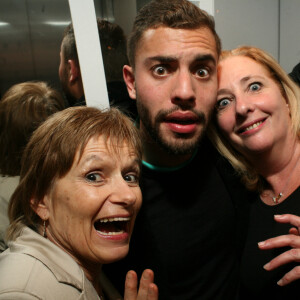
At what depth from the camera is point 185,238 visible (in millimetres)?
1323

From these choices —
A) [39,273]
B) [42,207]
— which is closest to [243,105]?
[42,207]

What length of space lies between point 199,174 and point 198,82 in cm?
46

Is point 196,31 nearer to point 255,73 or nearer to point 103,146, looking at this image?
point 255,73

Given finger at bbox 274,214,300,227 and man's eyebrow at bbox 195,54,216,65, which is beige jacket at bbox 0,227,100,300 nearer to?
finger at bbox 274,214,300,227

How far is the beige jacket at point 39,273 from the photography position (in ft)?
2.47

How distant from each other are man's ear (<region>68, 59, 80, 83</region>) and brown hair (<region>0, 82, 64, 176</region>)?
187mm

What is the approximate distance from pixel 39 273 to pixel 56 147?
1.29 ft

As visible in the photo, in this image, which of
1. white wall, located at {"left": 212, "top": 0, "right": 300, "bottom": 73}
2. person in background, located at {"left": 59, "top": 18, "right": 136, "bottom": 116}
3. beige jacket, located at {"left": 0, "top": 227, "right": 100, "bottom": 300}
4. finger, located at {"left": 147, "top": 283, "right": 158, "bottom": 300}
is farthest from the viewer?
white wall, located at {"left": 212, "top": 0, "right": 300, "bottom": 73}

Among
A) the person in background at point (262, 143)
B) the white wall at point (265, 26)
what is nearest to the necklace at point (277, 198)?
the person in background at point (262, 143)

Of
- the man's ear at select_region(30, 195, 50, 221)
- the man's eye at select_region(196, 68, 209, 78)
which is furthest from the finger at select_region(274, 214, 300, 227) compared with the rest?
the man's ear at select_region(30, 195, 50, 221)

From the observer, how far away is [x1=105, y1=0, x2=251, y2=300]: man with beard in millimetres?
1266

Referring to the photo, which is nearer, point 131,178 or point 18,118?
point 131,178

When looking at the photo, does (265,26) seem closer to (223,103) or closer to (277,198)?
(223,103)

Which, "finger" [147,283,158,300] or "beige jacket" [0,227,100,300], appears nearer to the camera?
"beige jacket" [0,227,100,300]
